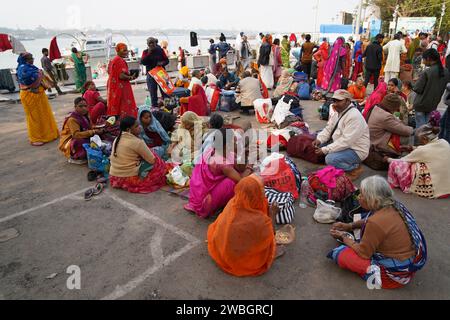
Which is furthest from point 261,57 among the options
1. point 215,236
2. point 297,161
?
point 215,236

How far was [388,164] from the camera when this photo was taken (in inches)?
193

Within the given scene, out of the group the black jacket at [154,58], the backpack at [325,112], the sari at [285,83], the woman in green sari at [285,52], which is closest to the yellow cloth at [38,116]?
the black jacket at [154,58]

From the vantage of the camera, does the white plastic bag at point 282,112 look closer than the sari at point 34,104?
No

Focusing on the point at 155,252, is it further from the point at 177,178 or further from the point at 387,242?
the point at 387,242

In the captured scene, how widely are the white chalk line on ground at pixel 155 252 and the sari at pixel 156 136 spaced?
4.95 feet

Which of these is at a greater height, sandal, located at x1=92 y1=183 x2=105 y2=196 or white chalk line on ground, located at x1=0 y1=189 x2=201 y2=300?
sandal, located at x1=92 y1=183 x2=105 y2=196

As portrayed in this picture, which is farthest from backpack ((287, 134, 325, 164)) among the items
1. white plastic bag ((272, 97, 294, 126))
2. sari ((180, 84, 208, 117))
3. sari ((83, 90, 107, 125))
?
sari ((83, 90, 107, 125))

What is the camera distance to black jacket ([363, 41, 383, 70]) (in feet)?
30.5

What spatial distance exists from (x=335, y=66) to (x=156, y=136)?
6.84 meters

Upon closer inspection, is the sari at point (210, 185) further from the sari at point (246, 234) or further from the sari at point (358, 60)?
the sari at point (358, 60)

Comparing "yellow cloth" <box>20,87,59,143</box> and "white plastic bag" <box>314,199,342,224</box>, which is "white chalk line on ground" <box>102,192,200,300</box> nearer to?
"white plastic bag" <box>314,199,342,224</box>

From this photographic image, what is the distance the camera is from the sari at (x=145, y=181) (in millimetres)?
4559

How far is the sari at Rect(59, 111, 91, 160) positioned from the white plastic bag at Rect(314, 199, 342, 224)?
4037 millimetres

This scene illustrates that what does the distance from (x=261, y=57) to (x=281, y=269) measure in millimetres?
9570
